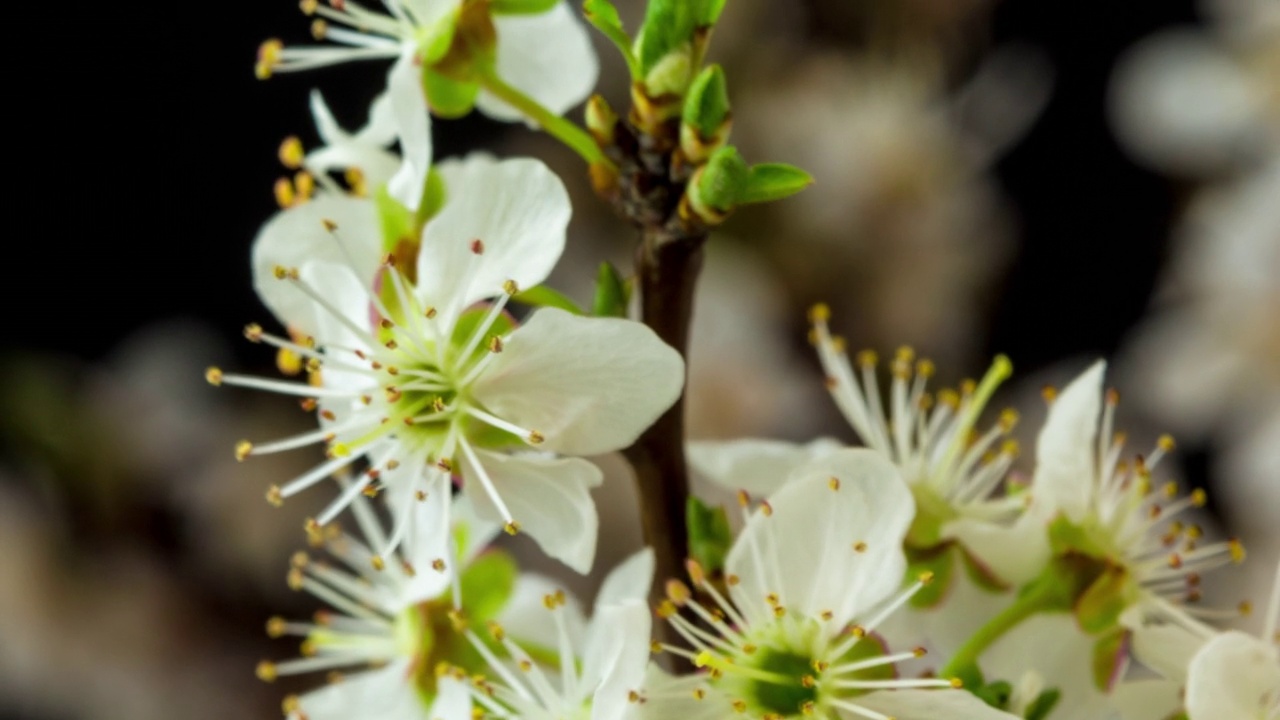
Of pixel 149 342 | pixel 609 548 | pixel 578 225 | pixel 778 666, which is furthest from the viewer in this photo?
pixel 149 342

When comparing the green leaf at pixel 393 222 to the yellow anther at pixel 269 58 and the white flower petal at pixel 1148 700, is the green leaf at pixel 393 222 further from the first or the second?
the white flower petal at pixel 1148 700

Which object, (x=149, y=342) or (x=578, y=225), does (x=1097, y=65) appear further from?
(x=149, y=342)

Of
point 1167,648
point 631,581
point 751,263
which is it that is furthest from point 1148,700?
point 751,263

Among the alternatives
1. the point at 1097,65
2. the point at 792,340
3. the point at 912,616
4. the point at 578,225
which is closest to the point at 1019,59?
the point at 1097,65

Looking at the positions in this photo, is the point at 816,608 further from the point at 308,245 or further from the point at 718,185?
the point at 308,245

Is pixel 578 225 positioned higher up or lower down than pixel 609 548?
higher up
